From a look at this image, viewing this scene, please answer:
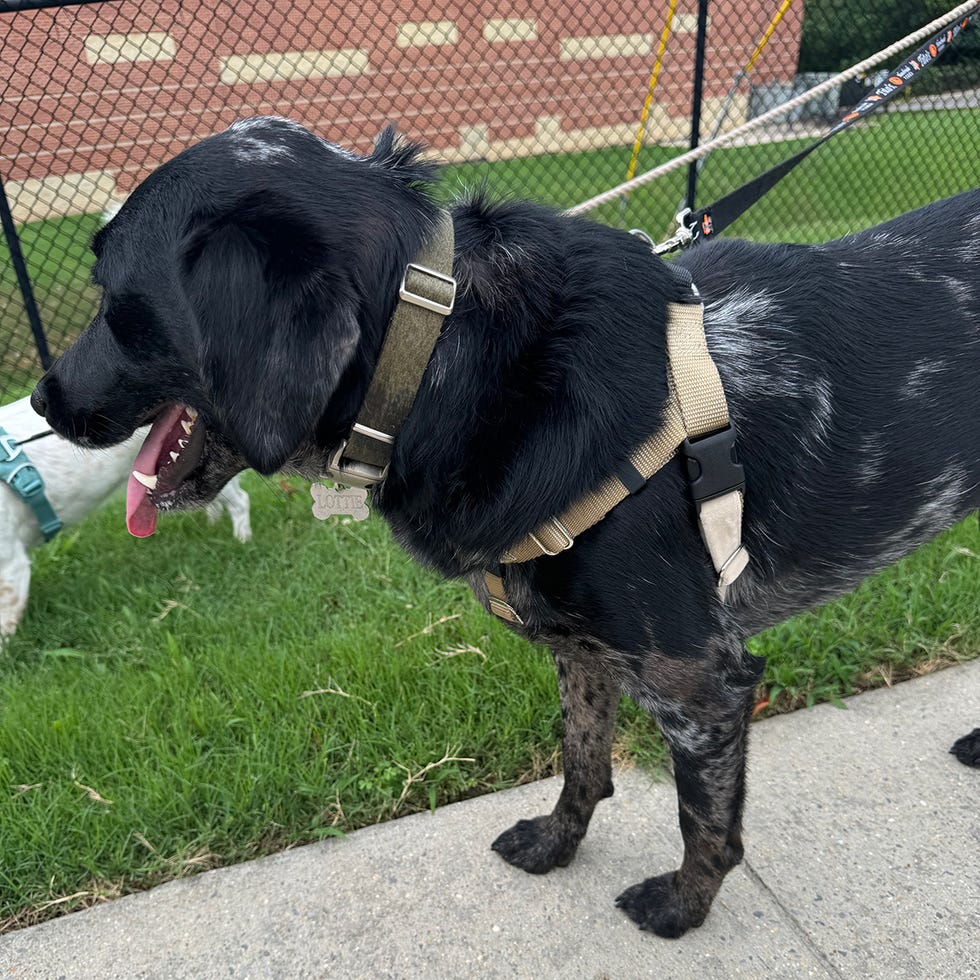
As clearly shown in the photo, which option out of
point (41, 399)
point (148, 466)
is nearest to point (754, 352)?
point (148, 466)

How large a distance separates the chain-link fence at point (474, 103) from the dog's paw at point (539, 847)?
12.4ft

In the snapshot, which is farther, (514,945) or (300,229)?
(514,945)

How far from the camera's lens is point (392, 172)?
1.85m

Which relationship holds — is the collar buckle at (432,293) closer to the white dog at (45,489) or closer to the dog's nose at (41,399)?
the dog's nose at (41,399)

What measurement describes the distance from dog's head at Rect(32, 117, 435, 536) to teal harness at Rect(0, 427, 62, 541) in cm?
182

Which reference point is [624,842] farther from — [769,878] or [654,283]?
[654,283]

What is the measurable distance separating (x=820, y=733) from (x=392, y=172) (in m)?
2.15

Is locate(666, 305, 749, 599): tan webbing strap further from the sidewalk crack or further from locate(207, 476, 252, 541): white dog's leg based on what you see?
locate(207, 476, 252, 541): white dog's leg

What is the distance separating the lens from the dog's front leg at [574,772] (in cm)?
237

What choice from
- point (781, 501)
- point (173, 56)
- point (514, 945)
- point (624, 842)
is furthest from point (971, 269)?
point (173, 56)

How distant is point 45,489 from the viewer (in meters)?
3.66

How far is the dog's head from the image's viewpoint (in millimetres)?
1588

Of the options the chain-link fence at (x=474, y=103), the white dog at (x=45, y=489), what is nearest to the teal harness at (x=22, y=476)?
the white dog at (x=45, y=489)

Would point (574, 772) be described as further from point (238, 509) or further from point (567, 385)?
point (238, 509)
